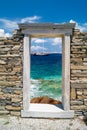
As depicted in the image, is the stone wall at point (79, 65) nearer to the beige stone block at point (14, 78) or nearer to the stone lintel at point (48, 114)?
the stone lintel at point (48, 114)

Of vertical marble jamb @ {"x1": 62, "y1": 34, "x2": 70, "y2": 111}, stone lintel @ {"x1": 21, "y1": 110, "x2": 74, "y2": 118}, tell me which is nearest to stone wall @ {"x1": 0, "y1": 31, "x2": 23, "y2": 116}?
stone lintel @ {"x1": 21, "y1": 110, "x2": 74, "y2": 118}

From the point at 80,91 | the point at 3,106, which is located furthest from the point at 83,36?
the point at 3,106

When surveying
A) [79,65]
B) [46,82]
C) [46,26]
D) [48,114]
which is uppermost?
[46,26]

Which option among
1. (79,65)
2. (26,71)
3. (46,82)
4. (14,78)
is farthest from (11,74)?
(46,82)

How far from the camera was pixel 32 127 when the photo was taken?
622 cm

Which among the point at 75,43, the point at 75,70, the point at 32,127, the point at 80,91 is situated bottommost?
the point at 32,127

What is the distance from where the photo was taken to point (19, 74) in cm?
675

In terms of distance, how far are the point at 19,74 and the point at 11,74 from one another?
0.22 meters

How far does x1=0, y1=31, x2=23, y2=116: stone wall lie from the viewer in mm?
6730

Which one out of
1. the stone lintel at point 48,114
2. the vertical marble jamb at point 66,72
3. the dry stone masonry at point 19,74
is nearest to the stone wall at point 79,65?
the dry stone masonry at point 19,74

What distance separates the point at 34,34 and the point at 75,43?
1.14 meters

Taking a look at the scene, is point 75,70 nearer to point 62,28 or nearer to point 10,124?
point 62,28

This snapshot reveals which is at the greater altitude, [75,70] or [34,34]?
[34,34]

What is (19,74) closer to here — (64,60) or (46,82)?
(64,60)
